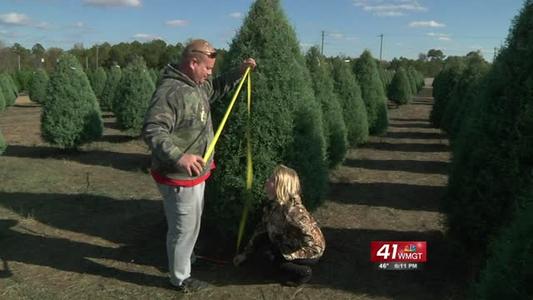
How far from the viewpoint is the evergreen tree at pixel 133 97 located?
520 inches

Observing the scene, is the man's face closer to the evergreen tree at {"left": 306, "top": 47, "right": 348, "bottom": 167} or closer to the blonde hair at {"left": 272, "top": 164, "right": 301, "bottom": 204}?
the blonde hair at {"left": 272, "top": 164, "right": 301, "bottom": 204}

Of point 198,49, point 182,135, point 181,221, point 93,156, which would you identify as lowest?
point 93,156

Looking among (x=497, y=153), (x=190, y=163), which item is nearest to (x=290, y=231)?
(x=190, y=163)

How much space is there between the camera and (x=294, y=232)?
4.07m

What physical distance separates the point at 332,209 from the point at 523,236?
5.09 m

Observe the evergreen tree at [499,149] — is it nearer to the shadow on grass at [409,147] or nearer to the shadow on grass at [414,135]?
the shadow on grass at [409,147]

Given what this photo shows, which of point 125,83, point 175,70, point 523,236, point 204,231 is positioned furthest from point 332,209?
point 125,83

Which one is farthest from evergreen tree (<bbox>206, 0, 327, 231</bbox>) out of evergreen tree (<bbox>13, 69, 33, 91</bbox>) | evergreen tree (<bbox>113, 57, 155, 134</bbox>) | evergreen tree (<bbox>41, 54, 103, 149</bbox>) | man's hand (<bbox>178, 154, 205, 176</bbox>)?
evergreen tree (<bbox>13, 69, 33, 91</bbox>)

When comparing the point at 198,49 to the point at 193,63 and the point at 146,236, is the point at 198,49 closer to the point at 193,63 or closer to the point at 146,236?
the point at 193,63

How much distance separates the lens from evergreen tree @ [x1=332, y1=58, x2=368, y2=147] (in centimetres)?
1177

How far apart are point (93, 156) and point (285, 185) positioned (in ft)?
28.1

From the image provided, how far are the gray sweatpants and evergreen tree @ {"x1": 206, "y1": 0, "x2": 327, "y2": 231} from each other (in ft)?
2.30

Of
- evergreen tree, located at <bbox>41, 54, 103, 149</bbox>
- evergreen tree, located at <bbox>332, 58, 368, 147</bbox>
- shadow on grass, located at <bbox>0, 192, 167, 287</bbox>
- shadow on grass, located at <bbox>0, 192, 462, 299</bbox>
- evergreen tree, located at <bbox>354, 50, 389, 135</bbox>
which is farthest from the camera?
evergreen tree, located at <bbox>354, 50, 389, 135</bbox>

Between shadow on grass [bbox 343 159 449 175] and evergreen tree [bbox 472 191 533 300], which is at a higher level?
evergreen tree [bbox 472 191 533 300]
